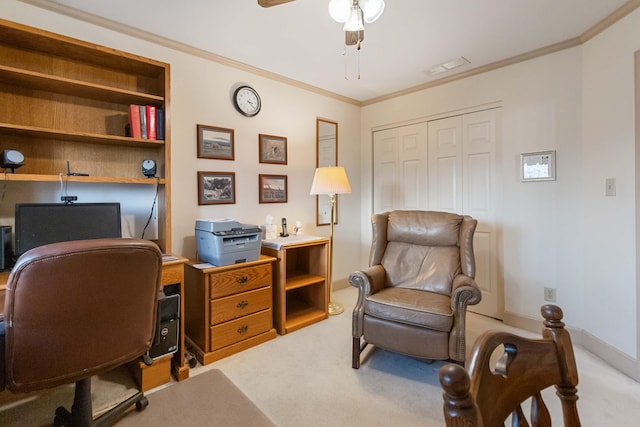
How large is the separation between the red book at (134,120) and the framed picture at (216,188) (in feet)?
2.00

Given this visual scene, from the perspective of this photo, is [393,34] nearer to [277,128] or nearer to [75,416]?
[277,128]

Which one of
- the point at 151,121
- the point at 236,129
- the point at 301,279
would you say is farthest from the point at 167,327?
the point at 236,129

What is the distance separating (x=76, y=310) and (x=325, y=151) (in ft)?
9.52

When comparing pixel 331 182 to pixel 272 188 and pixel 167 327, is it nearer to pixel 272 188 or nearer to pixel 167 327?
pixel 272 188

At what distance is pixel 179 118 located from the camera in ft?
8.18

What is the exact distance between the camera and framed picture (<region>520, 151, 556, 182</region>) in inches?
100

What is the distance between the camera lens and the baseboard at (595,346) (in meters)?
1.96

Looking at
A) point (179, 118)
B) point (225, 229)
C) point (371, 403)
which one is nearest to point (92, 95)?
point (179, 118)

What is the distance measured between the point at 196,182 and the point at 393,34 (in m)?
2.01

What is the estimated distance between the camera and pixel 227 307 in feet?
7.47

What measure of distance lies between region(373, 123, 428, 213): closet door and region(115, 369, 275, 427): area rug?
8.67 feet

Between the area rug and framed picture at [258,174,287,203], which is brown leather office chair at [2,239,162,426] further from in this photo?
framed picture at [258,174,287,203]

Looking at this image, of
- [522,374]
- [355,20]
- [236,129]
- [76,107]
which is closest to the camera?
[522,374]

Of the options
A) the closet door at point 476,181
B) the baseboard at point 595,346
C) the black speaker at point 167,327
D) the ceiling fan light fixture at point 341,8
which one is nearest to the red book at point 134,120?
the black speaker at point 167,327
